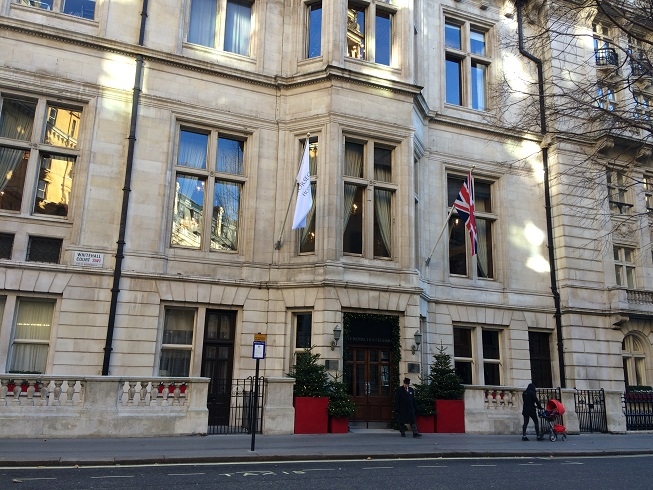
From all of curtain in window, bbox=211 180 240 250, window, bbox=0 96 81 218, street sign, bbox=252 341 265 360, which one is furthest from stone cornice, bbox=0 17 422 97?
street sign, bbox=252 341 265 360

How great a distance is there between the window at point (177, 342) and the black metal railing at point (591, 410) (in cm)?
1407

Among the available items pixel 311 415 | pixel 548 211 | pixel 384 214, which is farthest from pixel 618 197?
pixel 311 415

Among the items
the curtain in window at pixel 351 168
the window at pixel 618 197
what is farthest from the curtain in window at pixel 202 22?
the window at pixel 618 197

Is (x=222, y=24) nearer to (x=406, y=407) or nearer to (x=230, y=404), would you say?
(x=230, y=404)

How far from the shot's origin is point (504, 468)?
11664 mm

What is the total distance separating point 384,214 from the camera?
19.7 m

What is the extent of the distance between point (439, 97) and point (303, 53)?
623cm

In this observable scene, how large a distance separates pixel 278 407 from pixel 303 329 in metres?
3.32

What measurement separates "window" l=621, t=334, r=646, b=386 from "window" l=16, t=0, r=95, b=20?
24434 millimetres

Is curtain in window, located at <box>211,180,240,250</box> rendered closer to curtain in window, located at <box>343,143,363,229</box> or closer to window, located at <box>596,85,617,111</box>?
curtain in window, located at <box>343,143,363,229</box>

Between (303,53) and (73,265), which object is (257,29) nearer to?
(303,53)

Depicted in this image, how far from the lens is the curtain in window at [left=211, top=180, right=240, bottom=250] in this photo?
751 inches

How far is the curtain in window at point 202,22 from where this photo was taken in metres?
19.9

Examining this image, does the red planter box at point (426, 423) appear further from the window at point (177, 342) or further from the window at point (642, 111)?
the window at point (642, 111)
